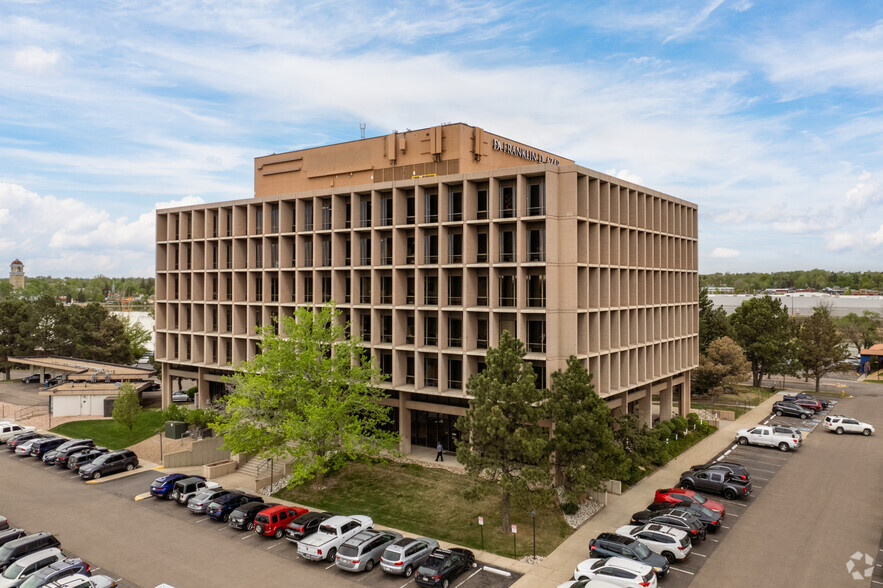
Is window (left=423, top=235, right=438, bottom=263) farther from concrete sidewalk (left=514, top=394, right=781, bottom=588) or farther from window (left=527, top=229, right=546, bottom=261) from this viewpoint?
concrete sidewalk (left=514, top=394, right=781, bottom=588)

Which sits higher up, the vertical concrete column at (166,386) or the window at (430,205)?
the window at (430,205)

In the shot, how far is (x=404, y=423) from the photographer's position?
44094 millimetres

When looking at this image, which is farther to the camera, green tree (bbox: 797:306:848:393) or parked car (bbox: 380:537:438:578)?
green tree (bbox: 797:306:848:393)

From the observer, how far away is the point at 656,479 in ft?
127

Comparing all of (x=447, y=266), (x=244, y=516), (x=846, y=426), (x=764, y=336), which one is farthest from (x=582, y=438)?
(x=764, y=336)

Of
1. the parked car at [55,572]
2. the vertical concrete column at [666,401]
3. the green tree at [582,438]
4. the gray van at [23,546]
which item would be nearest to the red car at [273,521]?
the parked car at [55,572]

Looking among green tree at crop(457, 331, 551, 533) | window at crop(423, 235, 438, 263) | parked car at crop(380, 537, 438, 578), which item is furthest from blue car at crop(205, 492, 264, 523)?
window at crop(423, 235, 438, 263)

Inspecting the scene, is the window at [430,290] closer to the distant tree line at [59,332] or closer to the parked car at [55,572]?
the parked car at [55,572]

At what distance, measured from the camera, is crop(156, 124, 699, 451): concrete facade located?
38156mm

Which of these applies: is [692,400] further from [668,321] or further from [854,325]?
[854,325]

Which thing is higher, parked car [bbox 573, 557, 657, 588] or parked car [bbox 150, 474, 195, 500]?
parked car [bbox 573, 557, 657, 588]

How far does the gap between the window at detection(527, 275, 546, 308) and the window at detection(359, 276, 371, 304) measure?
1402cm

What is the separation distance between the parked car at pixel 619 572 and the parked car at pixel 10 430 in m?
51.1

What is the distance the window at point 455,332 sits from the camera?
4144 centimetres
